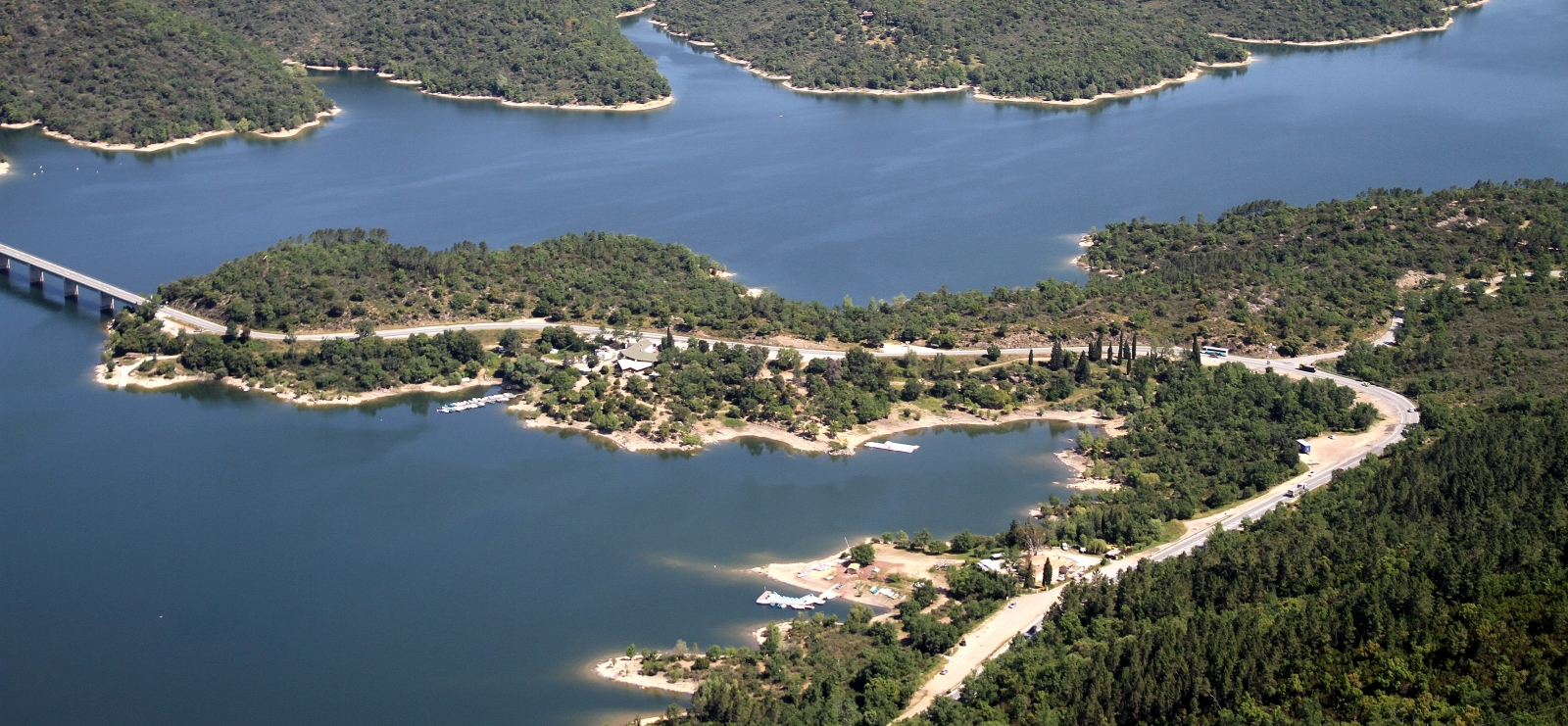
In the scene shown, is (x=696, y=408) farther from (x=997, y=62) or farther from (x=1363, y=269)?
(x=997, y=62)

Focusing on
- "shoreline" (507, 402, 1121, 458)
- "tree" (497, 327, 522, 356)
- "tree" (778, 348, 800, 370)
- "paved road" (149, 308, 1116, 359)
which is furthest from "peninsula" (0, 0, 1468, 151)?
"tree" (778, 348, 800, 370)

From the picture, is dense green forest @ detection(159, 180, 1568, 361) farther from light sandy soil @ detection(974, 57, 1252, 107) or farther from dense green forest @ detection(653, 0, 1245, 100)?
dense green forest @ detection(653, 0, 1245, 100)

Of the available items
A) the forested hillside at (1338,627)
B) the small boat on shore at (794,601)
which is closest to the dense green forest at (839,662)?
the small boat on shore at (794,601)

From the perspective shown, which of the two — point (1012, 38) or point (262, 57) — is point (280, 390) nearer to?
point (262, 57)

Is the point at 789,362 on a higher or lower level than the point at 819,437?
higher

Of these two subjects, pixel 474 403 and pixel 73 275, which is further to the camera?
pixel 73 275

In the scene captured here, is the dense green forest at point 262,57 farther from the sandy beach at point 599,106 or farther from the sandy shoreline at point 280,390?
the sandy shoreline at point 280,390

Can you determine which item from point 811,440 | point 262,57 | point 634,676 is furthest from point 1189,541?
point 262,57
